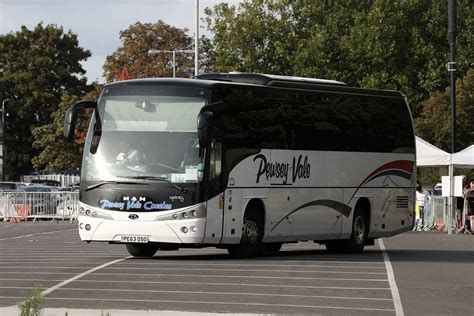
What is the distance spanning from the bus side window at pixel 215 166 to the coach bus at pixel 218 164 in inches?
0.9

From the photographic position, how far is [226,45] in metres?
76.9

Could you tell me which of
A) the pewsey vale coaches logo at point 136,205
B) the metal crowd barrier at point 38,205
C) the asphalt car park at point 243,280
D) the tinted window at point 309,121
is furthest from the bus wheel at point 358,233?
the metal crowd barrier at point 38,205

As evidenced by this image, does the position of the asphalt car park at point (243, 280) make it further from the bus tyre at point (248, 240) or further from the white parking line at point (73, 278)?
the bus tyre at point (248, 240)

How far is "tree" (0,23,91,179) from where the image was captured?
107000 mm

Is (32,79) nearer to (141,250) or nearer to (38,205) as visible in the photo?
(38,205)

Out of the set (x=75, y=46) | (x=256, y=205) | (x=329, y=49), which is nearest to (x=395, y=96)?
(x=256, y=205)

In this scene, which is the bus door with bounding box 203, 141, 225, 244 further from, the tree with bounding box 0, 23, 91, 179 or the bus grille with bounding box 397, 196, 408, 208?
the tree with bounding box 0, 23, 91, 179

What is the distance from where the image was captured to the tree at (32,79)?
351ft

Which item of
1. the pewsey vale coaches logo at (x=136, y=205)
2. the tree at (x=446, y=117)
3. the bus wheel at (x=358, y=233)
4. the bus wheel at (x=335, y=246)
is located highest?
the tree at (x=446, y=117)

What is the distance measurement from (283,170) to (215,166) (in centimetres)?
234

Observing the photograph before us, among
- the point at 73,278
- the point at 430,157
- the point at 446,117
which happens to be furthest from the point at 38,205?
the point at 73,278

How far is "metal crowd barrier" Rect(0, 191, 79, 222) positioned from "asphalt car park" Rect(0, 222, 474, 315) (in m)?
20.6

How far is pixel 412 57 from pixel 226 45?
10202 mm

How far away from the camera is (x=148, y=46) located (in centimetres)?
10475
